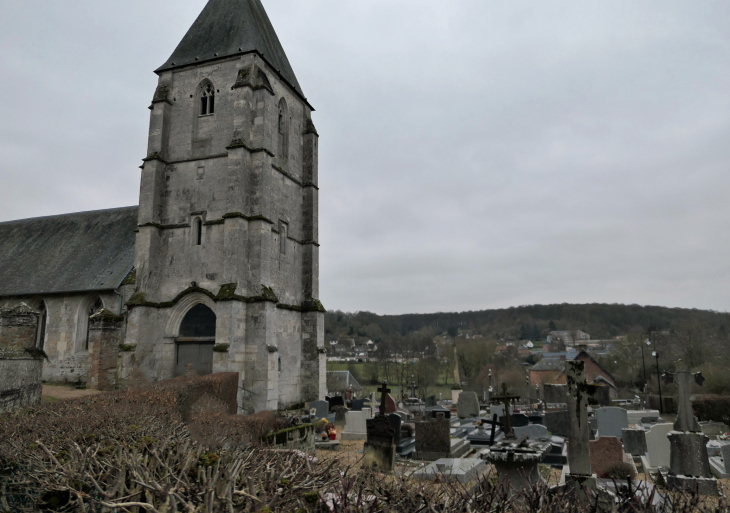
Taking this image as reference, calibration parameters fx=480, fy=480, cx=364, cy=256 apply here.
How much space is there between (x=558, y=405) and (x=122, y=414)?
25235mm

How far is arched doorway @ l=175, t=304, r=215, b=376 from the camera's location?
1823cm

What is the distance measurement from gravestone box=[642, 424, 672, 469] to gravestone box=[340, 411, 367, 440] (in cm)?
759

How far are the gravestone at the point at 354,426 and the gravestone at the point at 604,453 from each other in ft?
22.6

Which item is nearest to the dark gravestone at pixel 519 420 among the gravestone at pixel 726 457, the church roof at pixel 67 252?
the gravestone at pixel 726 457

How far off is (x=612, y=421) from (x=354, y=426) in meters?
7.75

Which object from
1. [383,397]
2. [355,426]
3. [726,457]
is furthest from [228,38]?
[726,457]

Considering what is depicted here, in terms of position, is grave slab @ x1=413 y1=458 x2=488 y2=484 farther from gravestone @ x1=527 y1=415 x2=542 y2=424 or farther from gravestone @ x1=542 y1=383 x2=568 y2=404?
gravestone @ x1=542 y1=383 x2=568 y2=404

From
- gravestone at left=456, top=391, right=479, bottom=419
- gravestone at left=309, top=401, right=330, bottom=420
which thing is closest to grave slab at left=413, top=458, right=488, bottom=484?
gravestone at left=309, top=401, right=330, bottom=420

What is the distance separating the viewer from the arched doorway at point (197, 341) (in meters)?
18.2

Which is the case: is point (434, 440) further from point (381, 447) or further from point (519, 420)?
point (519, 420)

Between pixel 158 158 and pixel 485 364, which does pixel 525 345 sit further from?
pixel 158 158

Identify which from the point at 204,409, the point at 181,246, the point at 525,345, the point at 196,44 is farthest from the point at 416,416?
the point at 525,345

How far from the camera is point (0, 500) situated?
176 inches

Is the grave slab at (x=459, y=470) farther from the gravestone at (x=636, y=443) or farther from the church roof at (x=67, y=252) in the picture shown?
the church roof at (x=67, y=252)
